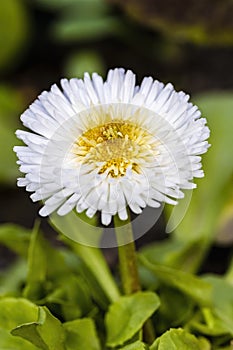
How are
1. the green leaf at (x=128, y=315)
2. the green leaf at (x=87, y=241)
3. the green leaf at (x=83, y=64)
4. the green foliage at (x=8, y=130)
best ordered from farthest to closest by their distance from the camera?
the green leaf at (x=83, y=64)
the green foliage at (x=8, y=130)
the green leaf at (x=87, y=241)
the green leaf at (x=128, y=315)

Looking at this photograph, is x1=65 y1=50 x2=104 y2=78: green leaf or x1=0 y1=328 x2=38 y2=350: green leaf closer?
x1=0 y1=328 x2=38 y2=350: green leaf

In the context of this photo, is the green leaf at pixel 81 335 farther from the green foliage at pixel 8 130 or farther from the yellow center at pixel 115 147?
the green foliage at pixel 8 130

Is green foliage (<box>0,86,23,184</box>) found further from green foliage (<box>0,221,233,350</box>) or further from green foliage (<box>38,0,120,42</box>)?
green foliage (<box>0,221,233,350</box>)

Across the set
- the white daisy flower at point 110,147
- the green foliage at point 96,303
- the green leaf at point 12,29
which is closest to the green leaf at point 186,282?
the green foliage at point 96,303

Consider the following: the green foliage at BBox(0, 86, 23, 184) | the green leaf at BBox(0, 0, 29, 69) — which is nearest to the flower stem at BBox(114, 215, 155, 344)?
the green foliage at BBox(0, 86, 23, 184)

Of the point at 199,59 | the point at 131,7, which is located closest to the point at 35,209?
the point at 131,7

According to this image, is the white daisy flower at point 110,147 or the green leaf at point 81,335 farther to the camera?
the green leaf at point 81,335
